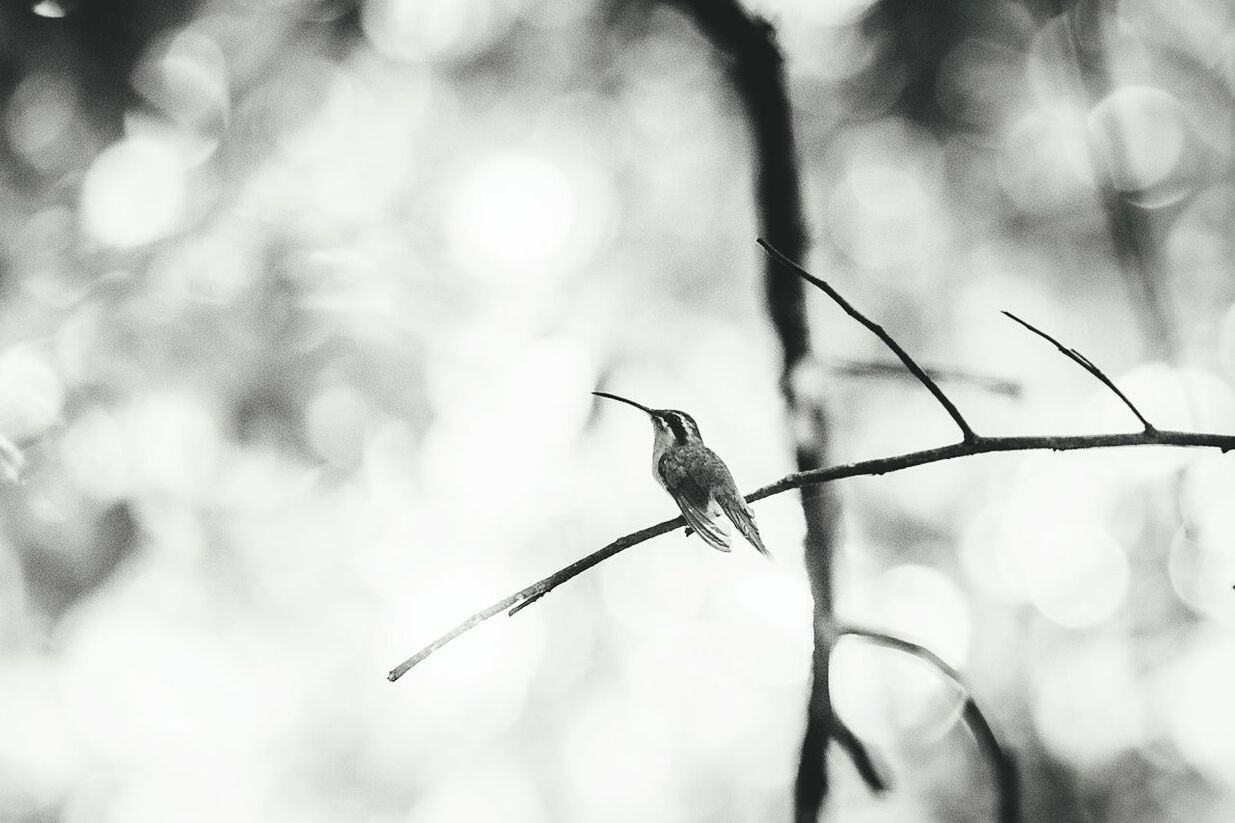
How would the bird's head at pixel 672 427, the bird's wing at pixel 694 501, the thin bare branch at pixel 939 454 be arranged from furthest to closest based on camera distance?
the bird's head at pixel 672 427
the bird's wing at pixel 694 501
the thin bare branch at pixel 939 454

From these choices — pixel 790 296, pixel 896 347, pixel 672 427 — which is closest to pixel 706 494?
pixel 672 427

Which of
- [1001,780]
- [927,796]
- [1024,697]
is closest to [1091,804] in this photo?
[927,796]

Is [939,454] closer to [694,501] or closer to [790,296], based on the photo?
[790,296]

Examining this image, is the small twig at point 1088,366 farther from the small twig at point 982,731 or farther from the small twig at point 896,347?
the small twig at point 982,731

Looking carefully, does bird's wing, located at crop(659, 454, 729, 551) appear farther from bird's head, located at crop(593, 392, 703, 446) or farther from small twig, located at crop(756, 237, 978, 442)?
small twig, located at crop(756, 237, 978, 442)

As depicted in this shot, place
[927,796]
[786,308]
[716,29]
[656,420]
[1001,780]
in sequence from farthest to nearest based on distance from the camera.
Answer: [927,796]
[656,420]
[716,29]
[786,308]
[1001,780]

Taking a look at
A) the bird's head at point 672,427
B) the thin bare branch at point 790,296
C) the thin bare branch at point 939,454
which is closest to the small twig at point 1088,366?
the thin bare branch at point 939,454

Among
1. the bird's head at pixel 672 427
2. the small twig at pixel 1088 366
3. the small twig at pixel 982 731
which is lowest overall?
the small twig at pixel 982 731

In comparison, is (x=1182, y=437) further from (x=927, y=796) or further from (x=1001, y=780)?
(x=927, y=796)
